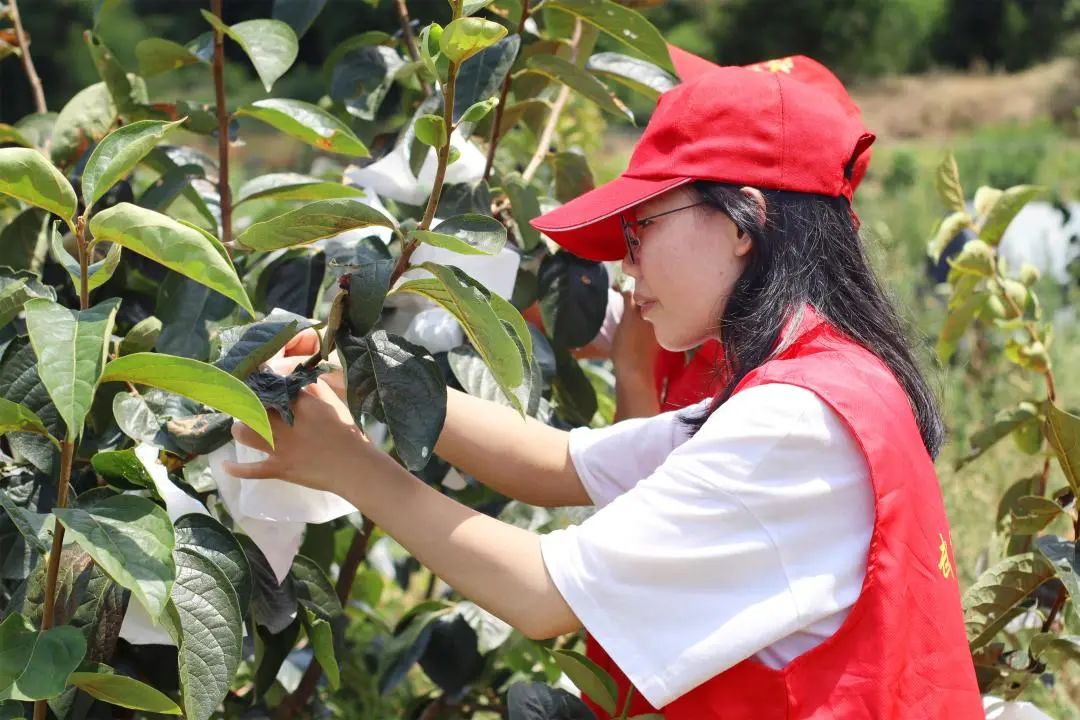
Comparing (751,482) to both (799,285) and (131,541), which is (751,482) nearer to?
(799,285)

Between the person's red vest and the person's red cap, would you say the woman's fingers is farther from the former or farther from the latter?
the person's red vest

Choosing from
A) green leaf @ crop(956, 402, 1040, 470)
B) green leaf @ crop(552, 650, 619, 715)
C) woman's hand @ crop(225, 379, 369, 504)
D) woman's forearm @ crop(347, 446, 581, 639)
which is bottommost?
green leaf @ crop(552, 650, 619, 715)

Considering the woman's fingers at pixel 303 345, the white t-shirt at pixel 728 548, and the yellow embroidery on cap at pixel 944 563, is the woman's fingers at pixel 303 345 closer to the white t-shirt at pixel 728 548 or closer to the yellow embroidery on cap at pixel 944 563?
the white t-shirt at pixel 728 548

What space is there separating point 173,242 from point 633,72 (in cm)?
94

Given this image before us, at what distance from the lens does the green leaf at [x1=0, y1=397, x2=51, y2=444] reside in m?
0.94

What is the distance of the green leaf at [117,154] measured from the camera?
929 mm

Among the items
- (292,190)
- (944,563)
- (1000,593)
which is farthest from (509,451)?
(1000,593)

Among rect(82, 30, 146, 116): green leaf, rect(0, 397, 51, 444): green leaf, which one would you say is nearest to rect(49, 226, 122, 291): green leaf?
rect(0, 397, 51, 444): green leaf

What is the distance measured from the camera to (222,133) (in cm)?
150

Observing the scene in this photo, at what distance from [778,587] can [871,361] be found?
0.26 metres

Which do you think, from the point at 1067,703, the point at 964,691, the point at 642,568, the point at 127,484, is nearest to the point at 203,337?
the point at 127,484

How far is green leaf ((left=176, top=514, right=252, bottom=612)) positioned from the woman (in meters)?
0.07

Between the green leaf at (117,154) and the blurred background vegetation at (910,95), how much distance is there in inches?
24.4

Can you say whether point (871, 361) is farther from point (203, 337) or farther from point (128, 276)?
point (128, 276)
